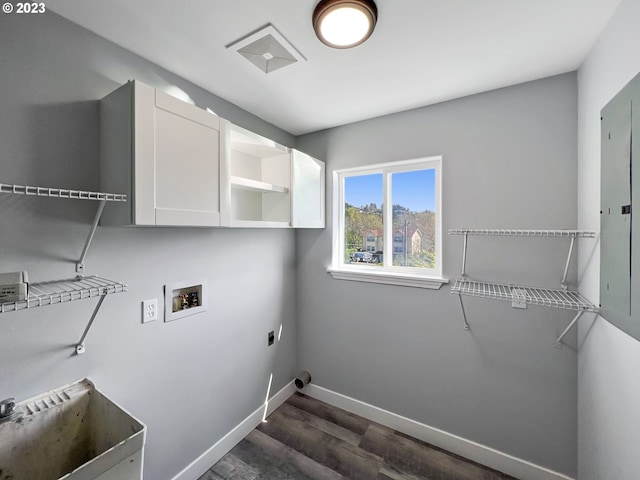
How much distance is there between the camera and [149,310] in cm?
141

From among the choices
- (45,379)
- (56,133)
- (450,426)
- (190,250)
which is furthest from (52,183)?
(450,426)

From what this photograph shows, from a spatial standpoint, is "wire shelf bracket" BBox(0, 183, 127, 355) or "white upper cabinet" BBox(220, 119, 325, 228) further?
"white upper cabinet" BBox(220, 119, 325, 228)

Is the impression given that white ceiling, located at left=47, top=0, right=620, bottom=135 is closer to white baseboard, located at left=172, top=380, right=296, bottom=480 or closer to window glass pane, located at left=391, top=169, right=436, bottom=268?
window glass pane, located at left=391, top=169, right=436, bottom=268

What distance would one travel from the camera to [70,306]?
1138 millimetres

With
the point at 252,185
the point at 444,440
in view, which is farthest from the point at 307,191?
the point at 444,440

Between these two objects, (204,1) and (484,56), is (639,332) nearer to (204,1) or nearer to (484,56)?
(484,56)

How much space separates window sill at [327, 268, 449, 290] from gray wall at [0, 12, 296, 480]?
82cm

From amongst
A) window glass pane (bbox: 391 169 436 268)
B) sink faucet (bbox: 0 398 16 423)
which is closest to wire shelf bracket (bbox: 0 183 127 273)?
sink faucet (bbox: 0 398 16 423)

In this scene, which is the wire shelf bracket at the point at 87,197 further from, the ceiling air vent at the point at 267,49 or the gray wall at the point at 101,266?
the ceiling air vent at the point at 267,49

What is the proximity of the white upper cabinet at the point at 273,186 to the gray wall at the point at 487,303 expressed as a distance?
0.49 meters

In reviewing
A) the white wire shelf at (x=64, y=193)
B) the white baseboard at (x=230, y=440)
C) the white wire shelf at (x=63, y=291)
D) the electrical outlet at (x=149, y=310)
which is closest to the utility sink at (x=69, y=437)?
the electrical outlet at (x=149, y=310)

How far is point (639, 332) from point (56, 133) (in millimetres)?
2386

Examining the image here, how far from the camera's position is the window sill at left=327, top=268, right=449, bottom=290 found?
1886 mm

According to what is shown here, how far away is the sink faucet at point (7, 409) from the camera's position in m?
0.93
